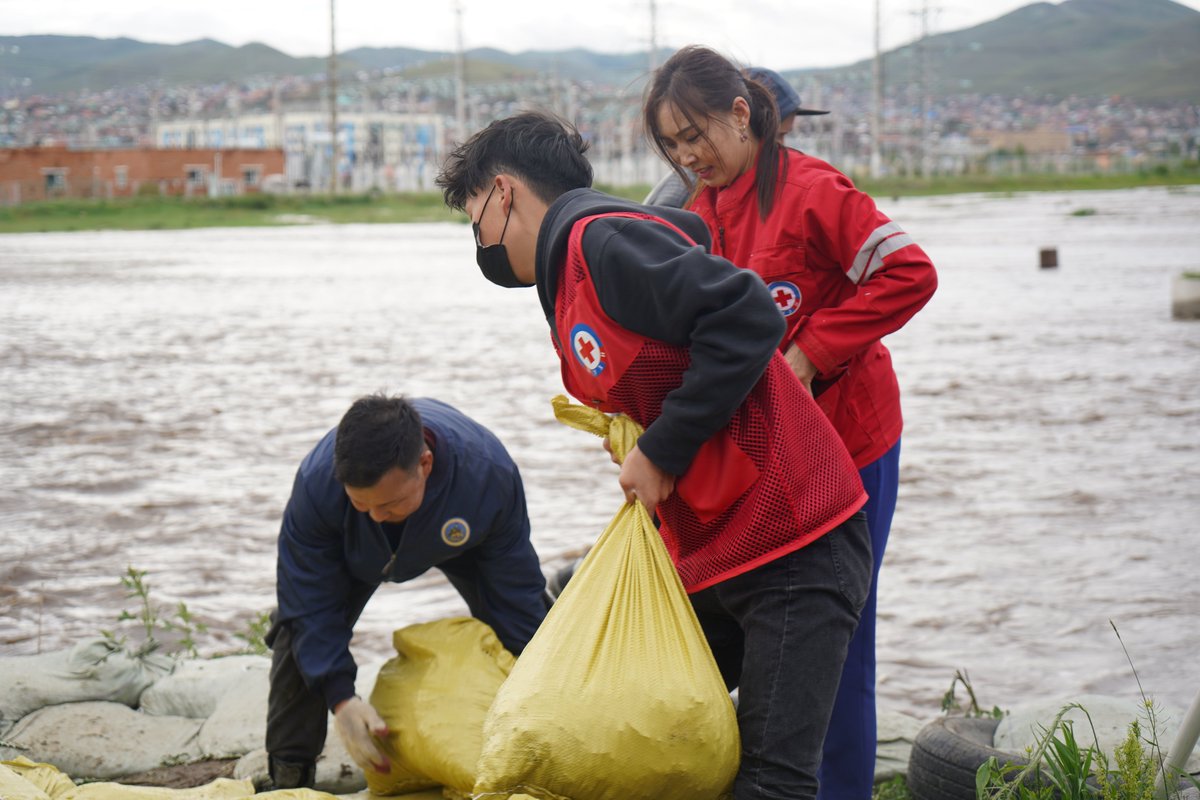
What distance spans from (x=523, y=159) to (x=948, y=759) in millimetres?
1711

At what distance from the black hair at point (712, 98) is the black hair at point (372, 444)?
869mm

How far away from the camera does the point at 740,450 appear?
212 centimetres

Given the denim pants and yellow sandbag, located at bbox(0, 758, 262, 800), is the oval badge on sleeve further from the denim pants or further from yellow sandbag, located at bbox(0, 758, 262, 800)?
the denim pants

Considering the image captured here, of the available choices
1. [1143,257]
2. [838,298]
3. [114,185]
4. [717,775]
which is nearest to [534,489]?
[838,298]

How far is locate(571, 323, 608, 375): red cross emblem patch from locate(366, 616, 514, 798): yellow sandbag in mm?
1418

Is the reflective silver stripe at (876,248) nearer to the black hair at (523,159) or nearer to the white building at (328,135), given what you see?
the black hair at (523,159)

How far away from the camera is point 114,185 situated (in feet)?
196

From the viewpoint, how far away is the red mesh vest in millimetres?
2105

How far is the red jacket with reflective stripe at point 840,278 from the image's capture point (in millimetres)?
2568

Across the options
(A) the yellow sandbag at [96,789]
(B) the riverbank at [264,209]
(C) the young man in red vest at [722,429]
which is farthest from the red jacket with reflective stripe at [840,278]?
(B) the riverbank at [264,209]

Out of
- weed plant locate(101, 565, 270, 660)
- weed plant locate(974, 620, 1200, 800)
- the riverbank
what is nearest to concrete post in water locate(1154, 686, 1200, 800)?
weed plant locate(974, 620, 1200, 800)

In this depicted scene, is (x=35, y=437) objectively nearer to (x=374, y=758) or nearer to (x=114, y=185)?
(x=374, y=758)

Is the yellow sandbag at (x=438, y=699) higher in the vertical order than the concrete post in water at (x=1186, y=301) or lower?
lower

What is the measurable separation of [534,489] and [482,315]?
7820mm
